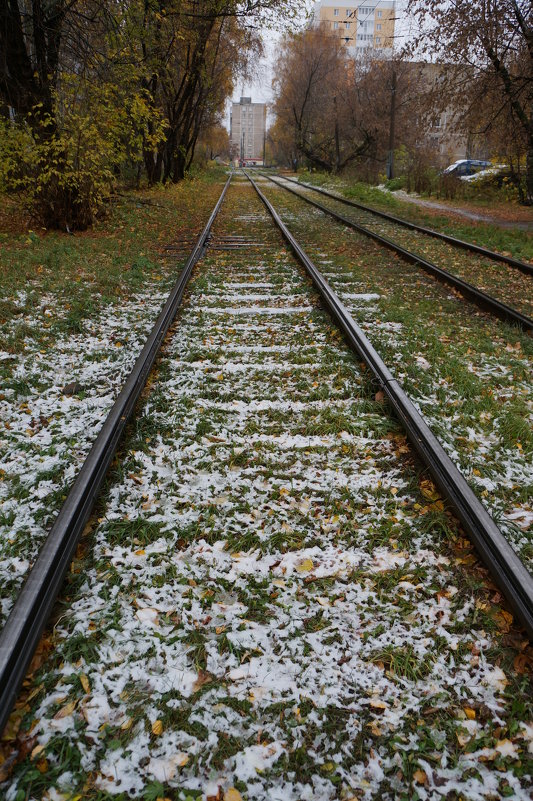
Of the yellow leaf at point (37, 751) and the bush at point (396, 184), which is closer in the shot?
the yellow leaf at point (37, 751)

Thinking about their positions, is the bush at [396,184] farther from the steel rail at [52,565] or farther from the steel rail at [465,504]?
the steel rail at [52,565]

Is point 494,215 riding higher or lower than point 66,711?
higher

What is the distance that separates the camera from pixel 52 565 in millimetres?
2076

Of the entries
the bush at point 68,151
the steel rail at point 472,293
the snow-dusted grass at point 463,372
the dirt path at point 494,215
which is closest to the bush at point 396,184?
the dirt path at point 494,215

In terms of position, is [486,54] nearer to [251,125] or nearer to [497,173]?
[497,173]

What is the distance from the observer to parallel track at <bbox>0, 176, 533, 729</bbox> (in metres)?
1.75

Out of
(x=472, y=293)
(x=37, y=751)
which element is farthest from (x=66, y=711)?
(x=472, y=293)

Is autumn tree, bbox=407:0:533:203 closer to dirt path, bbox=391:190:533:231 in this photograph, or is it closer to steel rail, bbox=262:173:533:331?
dirt path, bbox=391:190:533:231

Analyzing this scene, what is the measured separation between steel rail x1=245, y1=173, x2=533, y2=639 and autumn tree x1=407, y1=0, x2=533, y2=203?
47.8 ft

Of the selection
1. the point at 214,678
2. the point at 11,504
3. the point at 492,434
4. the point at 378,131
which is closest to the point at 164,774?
the point at 214,678

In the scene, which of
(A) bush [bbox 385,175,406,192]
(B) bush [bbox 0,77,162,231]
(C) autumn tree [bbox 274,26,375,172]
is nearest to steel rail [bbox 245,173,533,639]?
(B) bush [bbox 0,77,162,231]

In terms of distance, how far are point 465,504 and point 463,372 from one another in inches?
81.2

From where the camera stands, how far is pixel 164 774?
1.56 meters

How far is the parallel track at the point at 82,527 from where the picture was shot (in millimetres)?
1755
